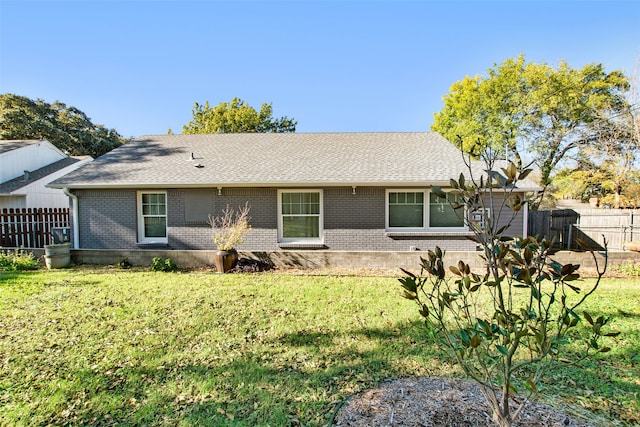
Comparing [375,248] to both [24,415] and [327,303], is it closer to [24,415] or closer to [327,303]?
[327,303]

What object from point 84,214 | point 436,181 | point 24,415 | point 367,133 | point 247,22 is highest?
point 247,22

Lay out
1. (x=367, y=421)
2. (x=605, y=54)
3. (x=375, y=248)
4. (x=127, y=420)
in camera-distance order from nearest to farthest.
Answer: (x=367, y=421)
(x=127, y=420)
(x=375, y=248)
(x=605, y=54)

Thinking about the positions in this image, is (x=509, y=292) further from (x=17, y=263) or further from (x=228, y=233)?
(x=17, y=263)

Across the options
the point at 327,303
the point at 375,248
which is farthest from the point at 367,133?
the point at 327,303

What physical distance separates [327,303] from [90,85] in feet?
59.5

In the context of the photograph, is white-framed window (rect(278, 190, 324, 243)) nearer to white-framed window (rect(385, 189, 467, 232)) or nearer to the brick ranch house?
the brick ranch house

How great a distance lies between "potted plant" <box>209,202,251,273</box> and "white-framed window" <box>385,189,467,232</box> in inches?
184

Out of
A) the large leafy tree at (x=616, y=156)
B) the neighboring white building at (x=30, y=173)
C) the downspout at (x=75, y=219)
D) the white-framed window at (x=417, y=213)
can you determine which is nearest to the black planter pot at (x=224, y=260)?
the white-framed window at (x=417, y=213)

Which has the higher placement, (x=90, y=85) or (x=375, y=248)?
(x=90, y=85)

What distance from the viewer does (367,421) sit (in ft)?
8.28

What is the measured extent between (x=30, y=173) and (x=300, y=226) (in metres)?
17.6

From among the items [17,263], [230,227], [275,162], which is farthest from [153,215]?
[275,162]

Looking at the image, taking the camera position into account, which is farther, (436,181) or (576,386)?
(436,181)

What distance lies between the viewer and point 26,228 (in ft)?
37.0
